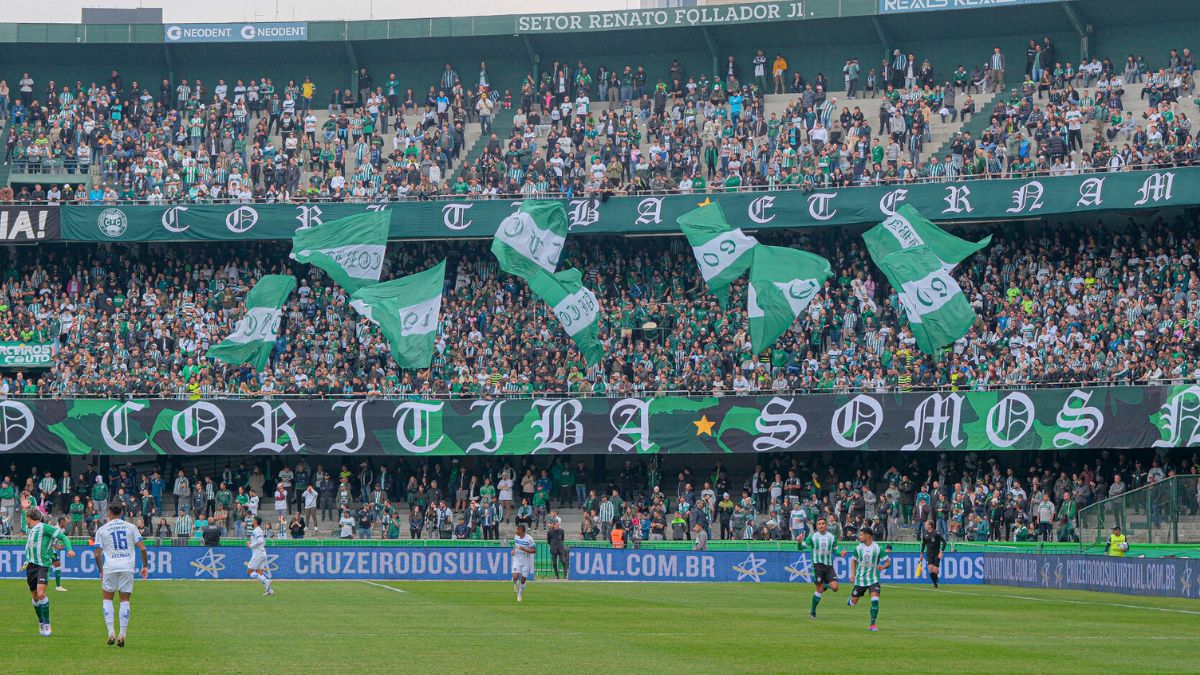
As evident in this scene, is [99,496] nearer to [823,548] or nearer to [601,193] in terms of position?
[601,193]

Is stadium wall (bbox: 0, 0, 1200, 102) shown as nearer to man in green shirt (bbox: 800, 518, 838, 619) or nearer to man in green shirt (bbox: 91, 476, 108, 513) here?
man in green shirt (bbox: 91, 476, 108, 513)

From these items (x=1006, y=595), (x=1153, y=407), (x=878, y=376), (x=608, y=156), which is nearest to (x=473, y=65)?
(x=608, y=156)

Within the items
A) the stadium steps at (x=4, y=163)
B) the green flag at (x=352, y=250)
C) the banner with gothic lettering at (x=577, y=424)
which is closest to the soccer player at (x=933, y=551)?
the banner with gothic lettering at (x=577, y=424)

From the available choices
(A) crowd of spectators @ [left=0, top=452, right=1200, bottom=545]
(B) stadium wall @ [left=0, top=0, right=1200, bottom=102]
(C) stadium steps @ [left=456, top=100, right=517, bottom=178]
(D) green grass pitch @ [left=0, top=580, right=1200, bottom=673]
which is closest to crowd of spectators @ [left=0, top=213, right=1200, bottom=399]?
(A) crowd of spectators @ [left=0, top=452, right=1200, bottom=545]

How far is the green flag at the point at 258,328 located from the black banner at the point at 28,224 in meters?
9.39

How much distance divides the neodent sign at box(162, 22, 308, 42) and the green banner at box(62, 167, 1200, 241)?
915 cm

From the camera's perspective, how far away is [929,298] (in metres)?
40.4

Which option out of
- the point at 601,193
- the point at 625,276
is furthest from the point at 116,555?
the point at 625,276

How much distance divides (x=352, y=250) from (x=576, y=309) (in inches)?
286

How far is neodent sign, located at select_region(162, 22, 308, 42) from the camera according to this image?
57.4 m

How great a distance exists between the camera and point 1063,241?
4784cm

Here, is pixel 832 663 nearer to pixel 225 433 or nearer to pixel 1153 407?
pixel 1153 407

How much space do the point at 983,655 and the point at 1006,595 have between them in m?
14.1

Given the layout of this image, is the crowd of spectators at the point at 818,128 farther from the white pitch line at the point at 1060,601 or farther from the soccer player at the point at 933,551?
the white pitch line at the point at 1060,601
